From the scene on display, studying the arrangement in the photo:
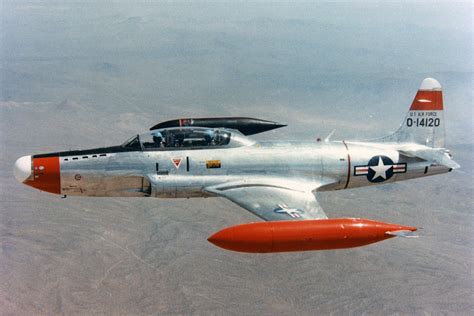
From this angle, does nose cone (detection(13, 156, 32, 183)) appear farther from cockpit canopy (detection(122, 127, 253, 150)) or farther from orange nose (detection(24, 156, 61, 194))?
cockpit canopy (detection(122, 127, 253, 150))

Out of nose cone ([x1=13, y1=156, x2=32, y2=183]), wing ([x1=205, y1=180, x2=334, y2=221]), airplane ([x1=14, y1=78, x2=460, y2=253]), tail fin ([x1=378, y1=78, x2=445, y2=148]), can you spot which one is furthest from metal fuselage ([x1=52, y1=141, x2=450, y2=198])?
tail fin ([x1=378, y1=78, x2=445, y2=148])

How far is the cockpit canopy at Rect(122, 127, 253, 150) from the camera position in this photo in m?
17.3

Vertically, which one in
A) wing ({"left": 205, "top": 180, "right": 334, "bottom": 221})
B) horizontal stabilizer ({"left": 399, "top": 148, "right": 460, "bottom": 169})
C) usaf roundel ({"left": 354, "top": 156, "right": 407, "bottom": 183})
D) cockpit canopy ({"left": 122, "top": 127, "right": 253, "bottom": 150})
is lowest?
wing ({"left": 205, "top": 180, "right": 334, "bottom": 221})

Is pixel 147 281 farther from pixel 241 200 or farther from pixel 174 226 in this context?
pixel 241 200

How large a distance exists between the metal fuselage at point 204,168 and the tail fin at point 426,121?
2.57m

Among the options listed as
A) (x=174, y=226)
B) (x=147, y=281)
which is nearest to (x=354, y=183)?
(x=147, y=281)

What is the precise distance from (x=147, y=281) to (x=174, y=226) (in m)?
28.4

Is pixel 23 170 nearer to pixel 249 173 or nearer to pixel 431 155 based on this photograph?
pixel 249 173

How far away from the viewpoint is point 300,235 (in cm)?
1445

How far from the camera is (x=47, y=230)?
144625mm

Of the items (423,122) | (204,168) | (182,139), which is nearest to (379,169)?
(423,122)

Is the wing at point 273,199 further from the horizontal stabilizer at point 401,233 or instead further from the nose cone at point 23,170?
the nose cone at point 23,170

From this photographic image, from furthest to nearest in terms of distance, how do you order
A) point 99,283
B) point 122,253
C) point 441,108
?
point 122,253
point 99,283
point 441,108

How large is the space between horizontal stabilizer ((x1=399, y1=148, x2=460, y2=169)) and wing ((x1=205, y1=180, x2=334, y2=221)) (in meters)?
4.75
